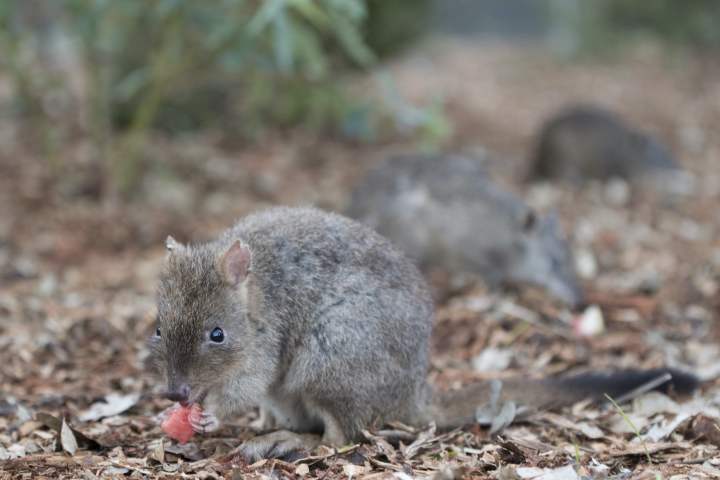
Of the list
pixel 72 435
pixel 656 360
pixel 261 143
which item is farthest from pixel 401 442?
pixel 261 143

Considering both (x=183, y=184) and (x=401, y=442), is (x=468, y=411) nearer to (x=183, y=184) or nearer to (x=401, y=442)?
(x=401, y=442)

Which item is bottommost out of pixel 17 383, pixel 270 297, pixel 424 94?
pixel 17 383

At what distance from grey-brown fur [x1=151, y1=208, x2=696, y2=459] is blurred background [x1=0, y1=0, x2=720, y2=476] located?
1174mm

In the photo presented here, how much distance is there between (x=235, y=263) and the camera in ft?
13.3

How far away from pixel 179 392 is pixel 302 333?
649mm

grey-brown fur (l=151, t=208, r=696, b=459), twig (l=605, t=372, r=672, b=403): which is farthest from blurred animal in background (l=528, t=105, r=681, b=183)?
grey-brown fur (l=151, t=208, r=696, b=459)

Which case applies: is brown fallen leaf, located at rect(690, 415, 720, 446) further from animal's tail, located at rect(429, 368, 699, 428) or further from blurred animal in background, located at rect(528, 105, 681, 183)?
blurred animal in background, located at rect(528, 105, 681, 183)

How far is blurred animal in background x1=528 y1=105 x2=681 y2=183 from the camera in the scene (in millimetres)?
10953

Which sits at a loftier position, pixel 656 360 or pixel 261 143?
pixel 261 143

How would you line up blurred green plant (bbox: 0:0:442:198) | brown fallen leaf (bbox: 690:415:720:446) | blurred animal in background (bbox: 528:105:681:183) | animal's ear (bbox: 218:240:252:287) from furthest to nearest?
blurred animal in background (bbox: 528:105:681:183) → blurred green plant (bbox: 0:0:442:198) → brown fallen leaf (bbox: 690:415:720:446) → animal's ear (bbox: 218:240:252:287)

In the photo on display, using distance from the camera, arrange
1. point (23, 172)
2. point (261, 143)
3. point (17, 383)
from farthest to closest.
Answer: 1. point (261, 143)
2. point (23, 172)
3. point (17, 383)

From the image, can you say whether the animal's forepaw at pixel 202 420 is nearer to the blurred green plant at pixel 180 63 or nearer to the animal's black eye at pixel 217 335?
the animal's black eye at pixel 217 335

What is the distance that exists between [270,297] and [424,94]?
1148 cm

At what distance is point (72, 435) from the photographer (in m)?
4.22
